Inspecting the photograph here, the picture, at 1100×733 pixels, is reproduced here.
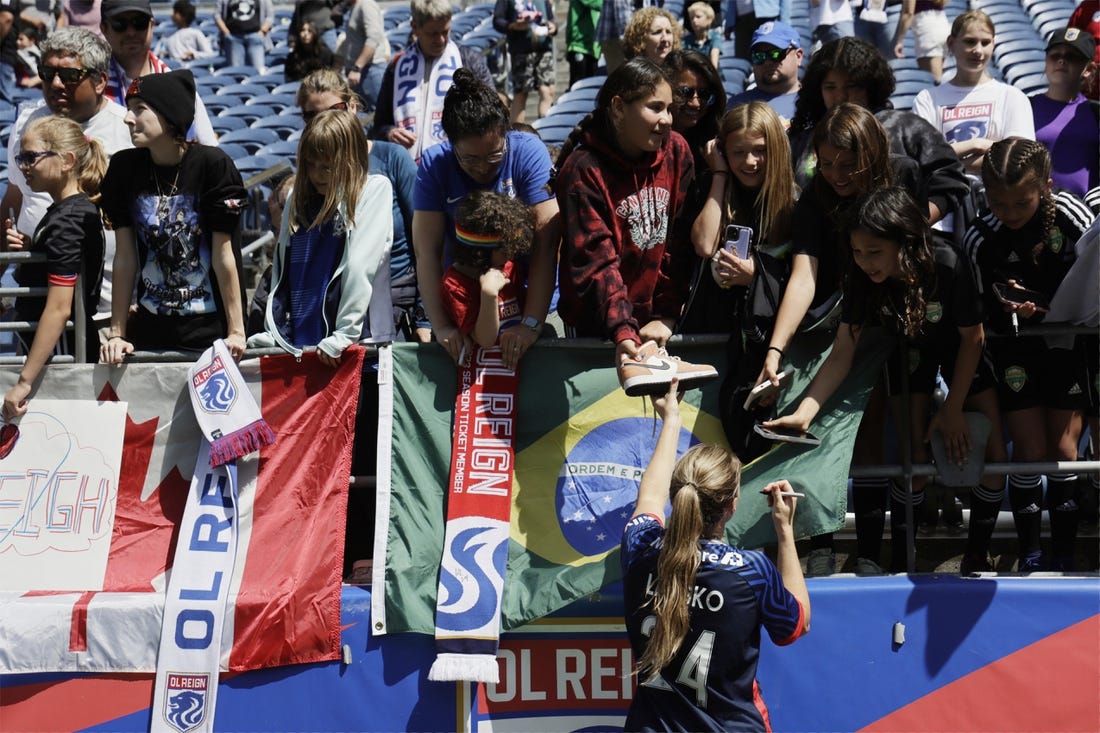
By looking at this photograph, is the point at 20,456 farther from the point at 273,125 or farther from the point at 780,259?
the point at 273,125

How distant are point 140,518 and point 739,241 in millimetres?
2759

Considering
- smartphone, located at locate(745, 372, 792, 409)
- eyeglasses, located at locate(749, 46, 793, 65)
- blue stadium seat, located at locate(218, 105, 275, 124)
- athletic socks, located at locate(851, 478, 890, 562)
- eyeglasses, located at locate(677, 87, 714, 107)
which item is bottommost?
blue stadium seat, located at locate(218, 105, 275, 124)

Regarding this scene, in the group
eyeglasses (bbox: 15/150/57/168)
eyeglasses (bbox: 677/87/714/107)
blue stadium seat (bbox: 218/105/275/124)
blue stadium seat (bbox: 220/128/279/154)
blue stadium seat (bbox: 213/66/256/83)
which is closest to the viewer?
eyeglasses (bbox: 677/87/714/107)

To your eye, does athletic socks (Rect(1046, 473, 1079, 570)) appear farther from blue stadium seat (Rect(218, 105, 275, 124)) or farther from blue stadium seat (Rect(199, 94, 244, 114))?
blue stadium seat (Rect(199, 94, 244, 114))

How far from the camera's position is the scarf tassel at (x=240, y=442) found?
209 inches

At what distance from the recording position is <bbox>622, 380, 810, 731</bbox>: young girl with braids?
3.95 metres

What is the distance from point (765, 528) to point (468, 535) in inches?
46.4

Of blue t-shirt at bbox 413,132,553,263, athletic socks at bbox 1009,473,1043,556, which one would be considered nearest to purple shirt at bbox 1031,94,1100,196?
athletic socks at bbox 1009,473,1043,556

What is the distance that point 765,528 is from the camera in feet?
16.6

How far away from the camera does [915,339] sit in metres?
5.14

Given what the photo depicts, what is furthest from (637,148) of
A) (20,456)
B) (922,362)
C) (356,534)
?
(20,456)

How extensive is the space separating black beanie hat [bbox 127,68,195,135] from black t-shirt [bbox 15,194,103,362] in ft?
1.92

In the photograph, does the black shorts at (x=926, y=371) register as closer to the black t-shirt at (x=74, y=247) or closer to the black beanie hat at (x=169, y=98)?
the black beanie hat at (x=169, y=98)

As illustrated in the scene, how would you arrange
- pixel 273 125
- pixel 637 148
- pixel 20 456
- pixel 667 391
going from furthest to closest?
pixel 273 125 < pixel 20 456 < pixel 637 148 < pixel 667 391
